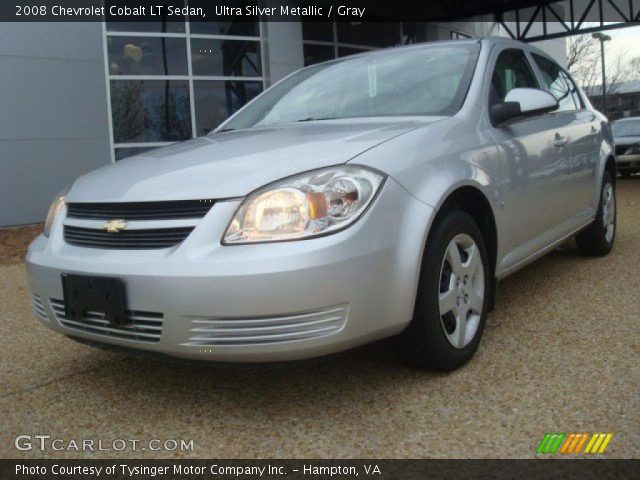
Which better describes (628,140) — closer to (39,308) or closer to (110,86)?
(110,86)

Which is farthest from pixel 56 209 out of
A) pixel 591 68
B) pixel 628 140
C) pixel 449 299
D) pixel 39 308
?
pixel 591 68

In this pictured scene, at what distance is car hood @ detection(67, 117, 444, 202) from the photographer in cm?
233

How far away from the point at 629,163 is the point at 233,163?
43.4ft

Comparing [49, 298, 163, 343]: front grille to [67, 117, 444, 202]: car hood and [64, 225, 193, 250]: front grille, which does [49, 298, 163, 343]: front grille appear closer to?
[64, 225, 193, 250]: front grille

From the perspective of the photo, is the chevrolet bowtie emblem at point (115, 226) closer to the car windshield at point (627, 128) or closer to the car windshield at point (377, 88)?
the car windshield at point (377, 88)

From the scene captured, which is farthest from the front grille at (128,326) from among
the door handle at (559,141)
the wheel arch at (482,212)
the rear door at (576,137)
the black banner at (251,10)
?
the black banner at (251,10)

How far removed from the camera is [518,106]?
3170 mm

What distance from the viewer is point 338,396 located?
2600mm

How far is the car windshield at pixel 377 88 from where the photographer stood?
318cm

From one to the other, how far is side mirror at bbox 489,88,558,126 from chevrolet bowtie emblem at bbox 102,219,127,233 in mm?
1864

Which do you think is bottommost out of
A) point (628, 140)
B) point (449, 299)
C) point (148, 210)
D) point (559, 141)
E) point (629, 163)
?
point (629, 163)

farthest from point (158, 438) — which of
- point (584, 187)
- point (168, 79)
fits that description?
point (168, 79)

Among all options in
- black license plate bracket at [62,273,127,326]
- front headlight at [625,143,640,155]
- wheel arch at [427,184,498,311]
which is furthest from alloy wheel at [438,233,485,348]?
front headlight at [625,143,640,155]

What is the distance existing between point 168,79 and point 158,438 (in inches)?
345
